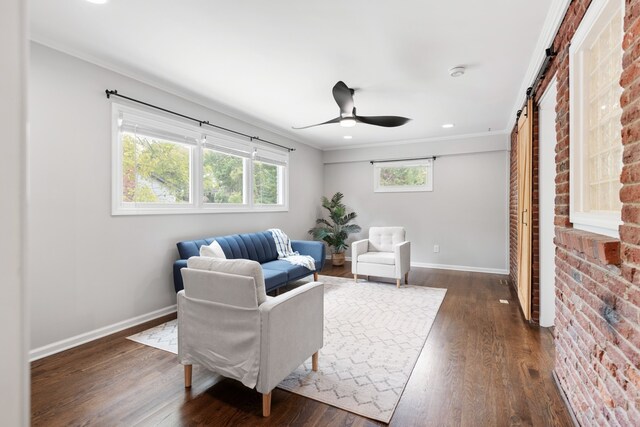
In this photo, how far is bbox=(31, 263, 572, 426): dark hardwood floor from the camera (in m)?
1.76

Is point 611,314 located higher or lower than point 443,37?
lower

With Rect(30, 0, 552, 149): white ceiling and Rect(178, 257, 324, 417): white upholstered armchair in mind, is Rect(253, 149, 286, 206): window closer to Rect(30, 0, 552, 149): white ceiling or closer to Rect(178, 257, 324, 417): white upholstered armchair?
Rect(30, 0, 552, 149): white ceiling

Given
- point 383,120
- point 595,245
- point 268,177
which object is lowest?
point 595,245

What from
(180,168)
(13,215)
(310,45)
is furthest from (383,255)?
(13,215)

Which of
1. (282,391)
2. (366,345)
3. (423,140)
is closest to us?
(282,391)

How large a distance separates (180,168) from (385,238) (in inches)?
124

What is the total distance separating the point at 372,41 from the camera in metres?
2.49

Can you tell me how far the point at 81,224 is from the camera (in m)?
2.70

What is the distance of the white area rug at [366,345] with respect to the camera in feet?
6.49

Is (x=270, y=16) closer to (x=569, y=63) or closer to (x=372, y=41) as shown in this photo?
(x=372, y=41)

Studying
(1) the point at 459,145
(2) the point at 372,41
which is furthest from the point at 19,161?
(1) the point at 459,145

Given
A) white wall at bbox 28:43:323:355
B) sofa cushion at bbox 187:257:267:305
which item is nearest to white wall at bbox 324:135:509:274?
white wall at bbox 28:43:323:355

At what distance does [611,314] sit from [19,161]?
6.38ft

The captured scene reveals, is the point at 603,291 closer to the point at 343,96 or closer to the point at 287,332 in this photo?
the point at 287,332
